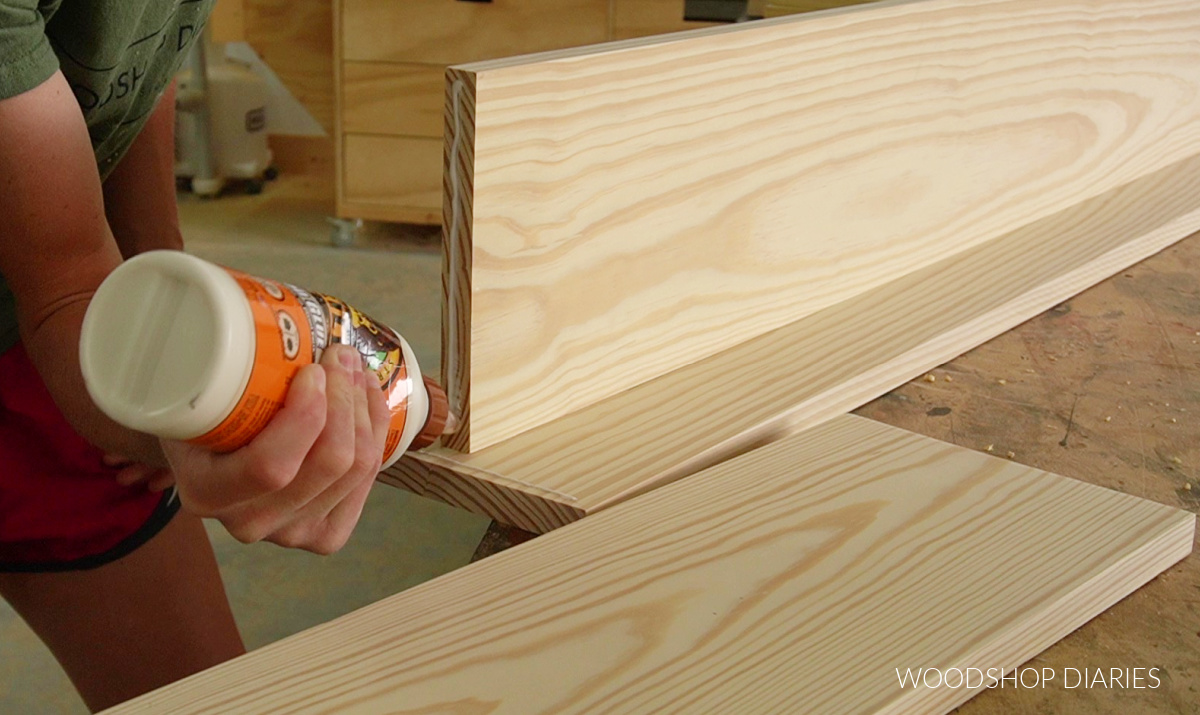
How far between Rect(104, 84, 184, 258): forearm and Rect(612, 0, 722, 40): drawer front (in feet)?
7.52

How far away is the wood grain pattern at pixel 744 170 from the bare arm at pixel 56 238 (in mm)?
276

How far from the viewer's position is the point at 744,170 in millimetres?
1113

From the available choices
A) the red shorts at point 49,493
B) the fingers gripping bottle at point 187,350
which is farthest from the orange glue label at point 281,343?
the red shorts at point 49,493

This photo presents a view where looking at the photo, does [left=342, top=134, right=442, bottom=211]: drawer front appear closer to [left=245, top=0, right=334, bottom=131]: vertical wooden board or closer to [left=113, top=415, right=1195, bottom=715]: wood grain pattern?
[left=245, top=0, right=334, bottom=131]: vertical wooden board

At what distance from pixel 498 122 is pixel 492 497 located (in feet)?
1.01

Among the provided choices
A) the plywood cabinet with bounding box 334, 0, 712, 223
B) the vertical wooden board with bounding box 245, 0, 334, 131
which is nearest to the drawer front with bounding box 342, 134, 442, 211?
the plywood cabinet with bounding box 334, 0, 712, 223

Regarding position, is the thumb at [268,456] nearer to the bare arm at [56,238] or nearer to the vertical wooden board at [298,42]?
the bare arm at [56,238]

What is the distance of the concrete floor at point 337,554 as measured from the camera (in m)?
1.97

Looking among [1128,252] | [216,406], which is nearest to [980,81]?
[1128,252]

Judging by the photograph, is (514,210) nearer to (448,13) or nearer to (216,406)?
(216,406)

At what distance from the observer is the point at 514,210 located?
905 millimetres

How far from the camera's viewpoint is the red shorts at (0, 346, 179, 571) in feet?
3.49

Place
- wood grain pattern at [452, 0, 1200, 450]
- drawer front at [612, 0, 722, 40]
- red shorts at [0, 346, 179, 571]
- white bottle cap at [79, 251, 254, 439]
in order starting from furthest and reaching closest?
drawer front at [612, 0, 722, 40] → red shorts at [0, 346, 179, 571] → wood grain pattern at [452, 0, 1200, 450] → white bottle cap at [79, 251, 254, 439]

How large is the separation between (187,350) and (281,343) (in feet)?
0.19
